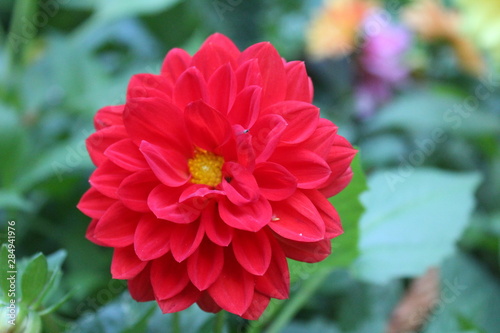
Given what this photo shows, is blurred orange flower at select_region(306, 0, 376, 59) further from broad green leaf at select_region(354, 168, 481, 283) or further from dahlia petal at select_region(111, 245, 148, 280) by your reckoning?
dahlia petal at select_region(111, 245, 148, 280)

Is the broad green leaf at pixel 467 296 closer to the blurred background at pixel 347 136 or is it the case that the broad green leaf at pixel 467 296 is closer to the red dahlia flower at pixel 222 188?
the blurred background at pixel 347 136

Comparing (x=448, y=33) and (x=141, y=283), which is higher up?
(x=141, y=283)

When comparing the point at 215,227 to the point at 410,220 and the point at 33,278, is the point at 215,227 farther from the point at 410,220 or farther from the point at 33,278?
the point at 410,220

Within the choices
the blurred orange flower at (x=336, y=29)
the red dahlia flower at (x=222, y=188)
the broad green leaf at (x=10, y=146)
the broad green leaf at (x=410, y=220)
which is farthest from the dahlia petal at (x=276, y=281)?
the blurred orange flower at (x=336, y=29)

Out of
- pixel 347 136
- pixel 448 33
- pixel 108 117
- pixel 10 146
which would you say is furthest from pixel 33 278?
pixel 448 33

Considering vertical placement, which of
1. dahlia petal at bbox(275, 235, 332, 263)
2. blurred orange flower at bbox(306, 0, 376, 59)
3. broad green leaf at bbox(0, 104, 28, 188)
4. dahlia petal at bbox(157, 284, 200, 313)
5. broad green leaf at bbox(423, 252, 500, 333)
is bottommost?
broad green leaf at bbox(423, 252, 500, 333)

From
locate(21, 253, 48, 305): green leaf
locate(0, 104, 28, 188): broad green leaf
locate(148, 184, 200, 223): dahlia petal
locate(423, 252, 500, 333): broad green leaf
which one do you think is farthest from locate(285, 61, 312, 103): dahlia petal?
locate(0, 104, 28, 188): broad green leaf

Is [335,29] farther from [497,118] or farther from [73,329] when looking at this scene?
[73,329]

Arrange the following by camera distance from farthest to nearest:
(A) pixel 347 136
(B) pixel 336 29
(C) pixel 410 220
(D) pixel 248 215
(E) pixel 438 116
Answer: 1. (B) pixel 336 29
2. (E) pixel 438 116
3. (A) pixel 347 136
4. (C) pixel 410 220
5. (D) pixel 248 215
